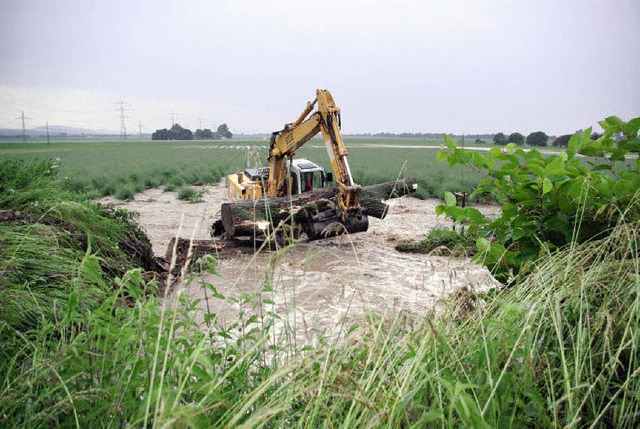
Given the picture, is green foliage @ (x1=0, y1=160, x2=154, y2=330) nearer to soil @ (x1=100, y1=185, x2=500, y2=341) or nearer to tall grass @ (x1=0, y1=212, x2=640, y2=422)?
tall grass @ (x1=0, y1=212, x2=640, y2=422)

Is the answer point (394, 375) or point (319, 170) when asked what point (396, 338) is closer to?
point (394, 375)

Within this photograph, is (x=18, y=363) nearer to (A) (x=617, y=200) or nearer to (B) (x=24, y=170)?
(A) (x=617, y=200)

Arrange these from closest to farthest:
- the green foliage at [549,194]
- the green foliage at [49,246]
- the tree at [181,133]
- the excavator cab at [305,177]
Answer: the green foliage at [549,194] < the green foliage at [49,246] < the excavator cab at [305,177] < the tree at [181,133]

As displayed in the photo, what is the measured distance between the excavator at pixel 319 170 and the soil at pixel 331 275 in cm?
49

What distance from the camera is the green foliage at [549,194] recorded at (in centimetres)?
234

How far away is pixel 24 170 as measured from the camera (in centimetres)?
597

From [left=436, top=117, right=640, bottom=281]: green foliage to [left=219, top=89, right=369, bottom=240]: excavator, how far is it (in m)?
5.49

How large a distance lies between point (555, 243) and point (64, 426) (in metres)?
2.57

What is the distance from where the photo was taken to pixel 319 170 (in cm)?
1149

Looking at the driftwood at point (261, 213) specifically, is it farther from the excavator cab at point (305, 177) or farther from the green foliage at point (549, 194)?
the green foliage at point (549, 194)

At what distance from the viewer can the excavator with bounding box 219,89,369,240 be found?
29.8 ft

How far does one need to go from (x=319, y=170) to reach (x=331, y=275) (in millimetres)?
8787

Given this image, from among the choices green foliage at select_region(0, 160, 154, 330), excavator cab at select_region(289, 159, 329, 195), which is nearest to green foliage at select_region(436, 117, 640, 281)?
green foliage at select_region(0, 160, 154, 330)

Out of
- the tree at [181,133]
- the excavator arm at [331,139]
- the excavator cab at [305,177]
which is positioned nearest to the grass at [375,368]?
the excavator arm at [331,139]
